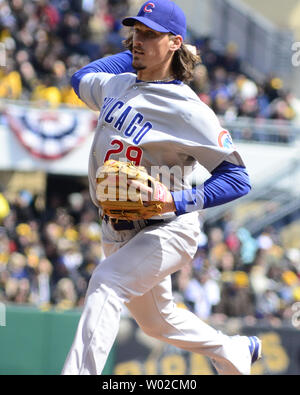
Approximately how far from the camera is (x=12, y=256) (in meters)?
10.5

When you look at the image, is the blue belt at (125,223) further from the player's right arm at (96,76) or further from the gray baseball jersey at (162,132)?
the player's right arm at (96,76)

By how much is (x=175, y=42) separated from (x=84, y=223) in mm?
7862

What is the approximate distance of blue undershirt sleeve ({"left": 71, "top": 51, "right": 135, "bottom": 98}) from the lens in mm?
4785

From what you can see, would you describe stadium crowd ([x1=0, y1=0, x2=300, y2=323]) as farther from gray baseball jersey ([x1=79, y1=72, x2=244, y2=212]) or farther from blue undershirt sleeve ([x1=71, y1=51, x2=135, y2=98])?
gray baseball jersey ([x1=79, y1=72, x2=244, y2=212])

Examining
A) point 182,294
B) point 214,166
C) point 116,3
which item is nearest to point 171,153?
point 214,166

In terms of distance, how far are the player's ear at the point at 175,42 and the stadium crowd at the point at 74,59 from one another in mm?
8372

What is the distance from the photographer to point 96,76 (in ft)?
15.3

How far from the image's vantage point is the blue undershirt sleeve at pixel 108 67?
4.79m

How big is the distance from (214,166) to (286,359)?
5.43m

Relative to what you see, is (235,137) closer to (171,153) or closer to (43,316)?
(43,316)

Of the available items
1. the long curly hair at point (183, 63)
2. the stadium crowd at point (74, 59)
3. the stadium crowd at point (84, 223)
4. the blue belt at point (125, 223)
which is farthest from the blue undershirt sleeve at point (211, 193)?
the stadium crowd at point (74, 59)

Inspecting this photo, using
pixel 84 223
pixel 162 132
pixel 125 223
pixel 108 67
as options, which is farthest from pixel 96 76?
pixel 84 223

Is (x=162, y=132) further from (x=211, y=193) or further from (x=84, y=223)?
(x=84, y=223)

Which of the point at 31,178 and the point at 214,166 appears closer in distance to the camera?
the point at 214,166
